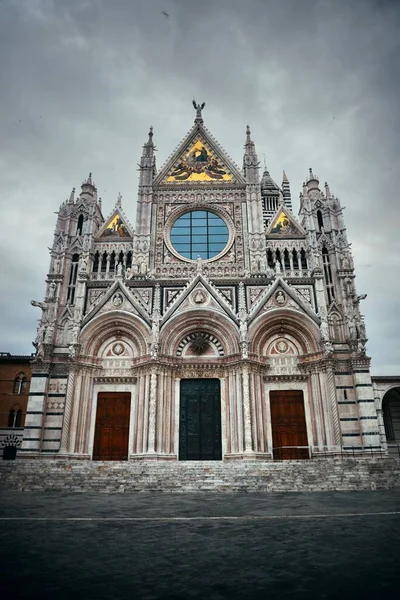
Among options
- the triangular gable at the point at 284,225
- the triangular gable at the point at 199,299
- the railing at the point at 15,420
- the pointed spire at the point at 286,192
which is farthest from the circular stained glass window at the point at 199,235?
the pointed spire at the point at 286,192

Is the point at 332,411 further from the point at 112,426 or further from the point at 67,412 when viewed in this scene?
the point at 67,412

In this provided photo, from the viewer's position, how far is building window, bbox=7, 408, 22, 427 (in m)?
27.2

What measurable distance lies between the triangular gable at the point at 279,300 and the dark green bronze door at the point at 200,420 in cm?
433

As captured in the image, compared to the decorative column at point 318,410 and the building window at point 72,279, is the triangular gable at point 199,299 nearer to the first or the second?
the decorative column at point 318,410

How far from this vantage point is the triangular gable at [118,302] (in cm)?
2148

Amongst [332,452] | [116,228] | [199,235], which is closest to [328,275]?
[199,235]

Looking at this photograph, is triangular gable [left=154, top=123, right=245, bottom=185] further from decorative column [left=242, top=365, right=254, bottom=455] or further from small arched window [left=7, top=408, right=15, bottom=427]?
small arched window [left=7, top=408, right=15, bottom=427]

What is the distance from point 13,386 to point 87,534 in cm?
2546

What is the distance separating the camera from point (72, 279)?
907 inches

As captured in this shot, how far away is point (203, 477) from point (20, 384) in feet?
61.9

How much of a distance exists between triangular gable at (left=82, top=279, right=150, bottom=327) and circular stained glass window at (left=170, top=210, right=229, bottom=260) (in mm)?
4303

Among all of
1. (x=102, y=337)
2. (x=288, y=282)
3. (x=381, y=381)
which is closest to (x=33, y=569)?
(x=102, y=337)

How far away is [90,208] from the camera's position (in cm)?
2473

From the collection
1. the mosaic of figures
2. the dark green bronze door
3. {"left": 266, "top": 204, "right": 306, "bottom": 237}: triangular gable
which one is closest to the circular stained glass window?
the mosaic of figures
